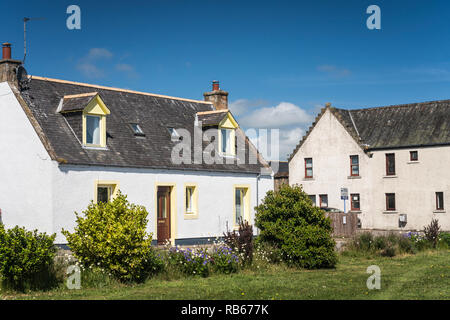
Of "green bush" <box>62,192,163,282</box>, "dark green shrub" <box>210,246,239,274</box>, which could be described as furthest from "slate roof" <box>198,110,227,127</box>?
"green bush" <box>62,192,163,282</box>

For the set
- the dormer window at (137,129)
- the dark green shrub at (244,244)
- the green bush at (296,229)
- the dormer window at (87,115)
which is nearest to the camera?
the dark green shrub at (244,244)

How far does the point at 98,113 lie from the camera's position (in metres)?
23.5

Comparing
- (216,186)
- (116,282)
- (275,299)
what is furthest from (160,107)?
(275,299)

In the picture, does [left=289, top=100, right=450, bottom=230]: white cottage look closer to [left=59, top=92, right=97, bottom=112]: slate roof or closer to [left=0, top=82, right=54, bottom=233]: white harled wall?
[left=59, top=92, right=97, bottom=112]: slate roof

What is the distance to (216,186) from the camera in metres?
27.1

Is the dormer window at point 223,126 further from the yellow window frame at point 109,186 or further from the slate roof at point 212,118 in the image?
the yellow window frame at point 109,186

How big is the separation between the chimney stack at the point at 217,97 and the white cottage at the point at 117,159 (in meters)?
1.27

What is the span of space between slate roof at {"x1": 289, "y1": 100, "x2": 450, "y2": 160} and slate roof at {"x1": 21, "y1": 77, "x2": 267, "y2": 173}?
15.4 m

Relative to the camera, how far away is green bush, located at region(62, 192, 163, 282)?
15680 mm

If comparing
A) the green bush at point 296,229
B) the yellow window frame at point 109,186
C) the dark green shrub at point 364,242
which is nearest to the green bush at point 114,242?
the green bush at point 296,229

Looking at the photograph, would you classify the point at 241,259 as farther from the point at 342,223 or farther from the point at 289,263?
the point at 342,223

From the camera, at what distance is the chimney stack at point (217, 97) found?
3167cm

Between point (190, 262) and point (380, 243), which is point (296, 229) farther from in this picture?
point (380, 243)
